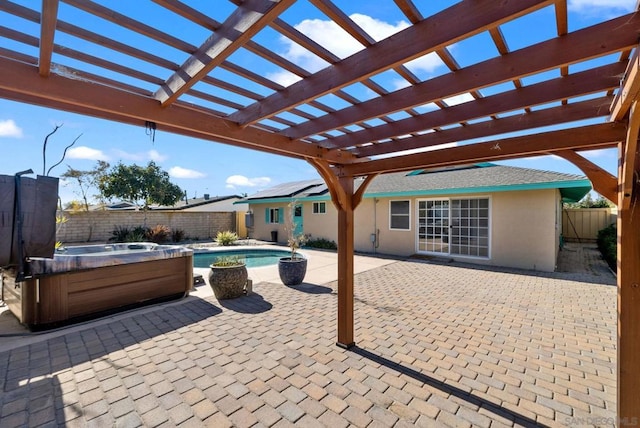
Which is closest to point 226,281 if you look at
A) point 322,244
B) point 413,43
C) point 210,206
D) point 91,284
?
point 91,284

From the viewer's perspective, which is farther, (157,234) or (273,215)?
(273,215)

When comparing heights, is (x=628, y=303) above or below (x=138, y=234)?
above

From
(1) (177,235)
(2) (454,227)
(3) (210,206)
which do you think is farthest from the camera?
(3) (210,206)

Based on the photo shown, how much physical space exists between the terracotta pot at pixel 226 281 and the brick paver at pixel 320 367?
0.20 m

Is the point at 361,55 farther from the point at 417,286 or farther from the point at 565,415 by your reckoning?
the point at 417,286

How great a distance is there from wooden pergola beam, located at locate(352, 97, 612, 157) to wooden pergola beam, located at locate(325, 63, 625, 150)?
0.29ft

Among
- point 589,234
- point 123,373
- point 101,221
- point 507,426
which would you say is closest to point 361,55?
point 507,426

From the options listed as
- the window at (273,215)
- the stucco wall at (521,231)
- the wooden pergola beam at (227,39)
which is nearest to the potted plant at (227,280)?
the wooden pergola beam at (227,39)

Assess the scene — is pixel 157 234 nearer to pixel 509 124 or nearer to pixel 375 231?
pixel 375 231

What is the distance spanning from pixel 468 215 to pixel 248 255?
28.0ft

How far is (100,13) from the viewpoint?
136 cm

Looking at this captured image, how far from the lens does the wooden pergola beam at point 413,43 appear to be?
1265mm

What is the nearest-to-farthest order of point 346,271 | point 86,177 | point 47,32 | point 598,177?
point 47,32
point 598,177
point 346,271
point 86,177

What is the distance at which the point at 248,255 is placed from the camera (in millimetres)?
11914
